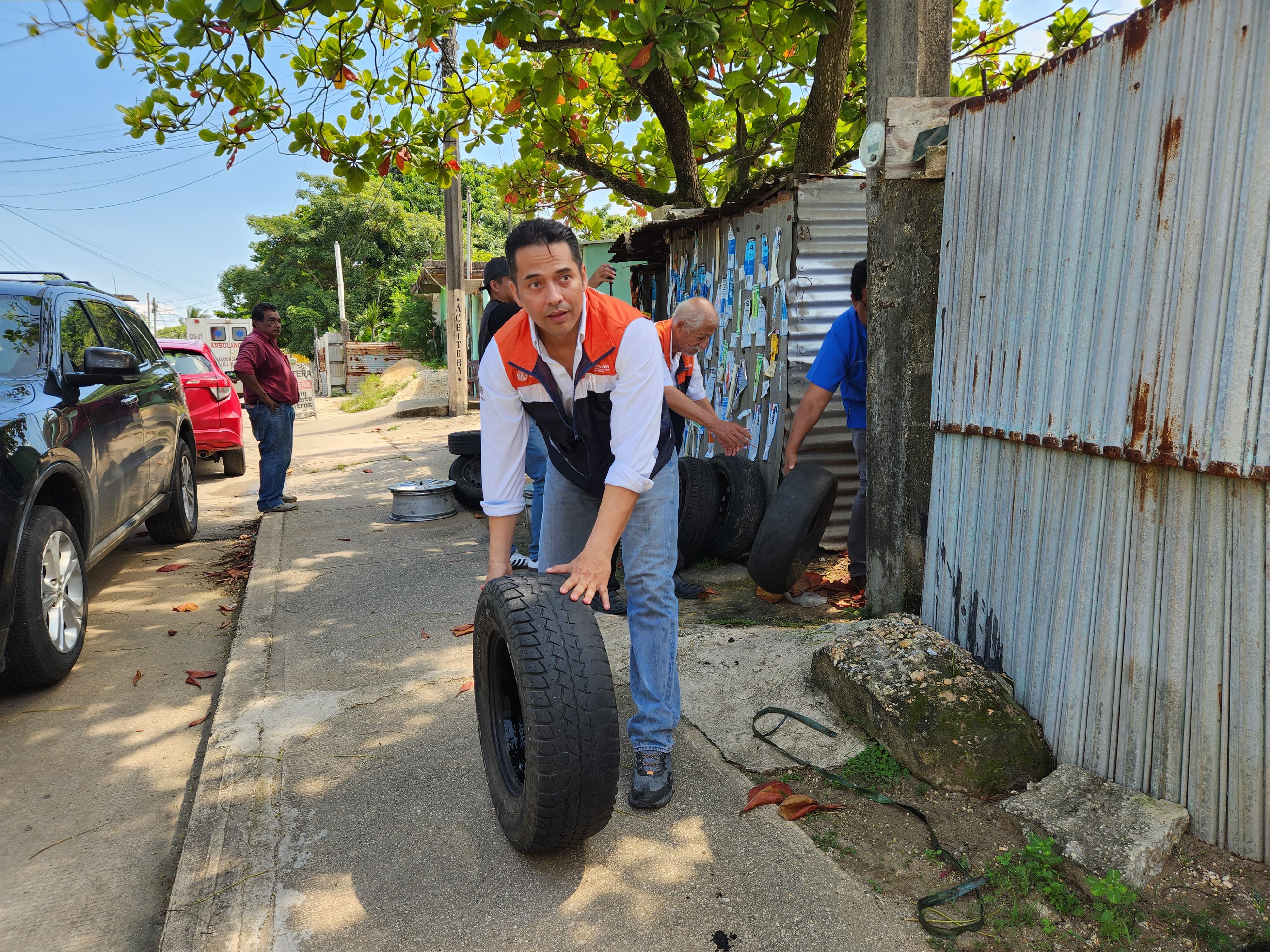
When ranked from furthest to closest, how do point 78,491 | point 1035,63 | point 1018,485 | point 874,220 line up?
1. point 1035,63
2. point 78,491
3. point 874,220
4. point 1018,485

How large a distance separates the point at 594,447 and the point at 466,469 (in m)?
5.14

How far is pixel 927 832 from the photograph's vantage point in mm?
2529

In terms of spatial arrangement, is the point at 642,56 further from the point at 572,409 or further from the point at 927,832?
the point at 927,832

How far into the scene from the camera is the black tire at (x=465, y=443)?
7.29 metres

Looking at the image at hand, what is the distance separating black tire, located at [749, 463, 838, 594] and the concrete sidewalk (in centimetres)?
102

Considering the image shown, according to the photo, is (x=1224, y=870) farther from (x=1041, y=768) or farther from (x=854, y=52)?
(x=854, y=52)

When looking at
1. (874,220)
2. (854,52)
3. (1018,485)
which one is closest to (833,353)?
(874,220)

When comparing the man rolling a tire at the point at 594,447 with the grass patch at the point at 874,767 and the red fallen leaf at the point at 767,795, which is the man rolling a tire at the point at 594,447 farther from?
the grass patch at the point at 874,767

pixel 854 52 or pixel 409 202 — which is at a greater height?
pixel 409 202

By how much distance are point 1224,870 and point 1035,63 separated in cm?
946

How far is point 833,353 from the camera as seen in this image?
4.77 meters

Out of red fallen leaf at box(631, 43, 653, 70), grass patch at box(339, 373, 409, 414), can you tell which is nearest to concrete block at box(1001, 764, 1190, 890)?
red fallen leaf at box(631, 43, 653, 70)

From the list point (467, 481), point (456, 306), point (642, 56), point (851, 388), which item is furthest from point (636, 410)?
point (456, 306)

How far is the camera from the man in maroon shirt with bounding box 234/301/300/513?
22.8 ft
